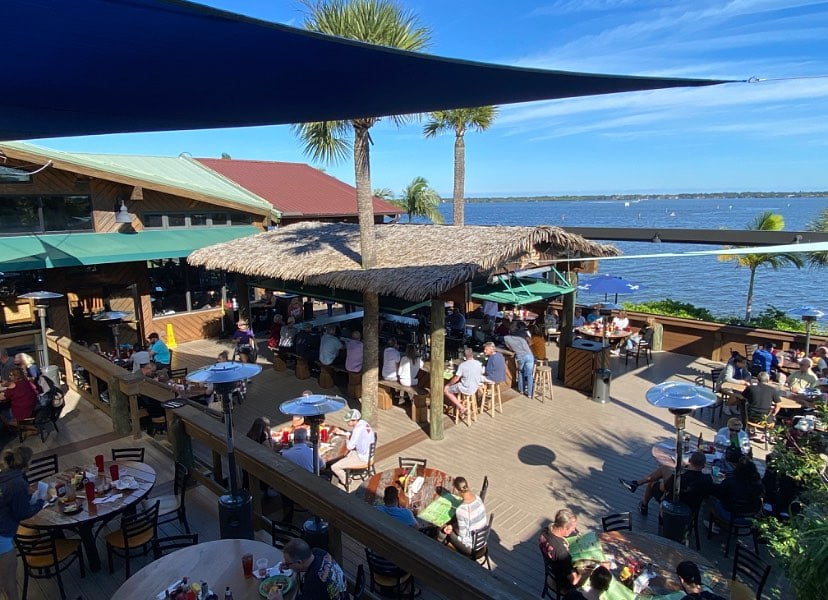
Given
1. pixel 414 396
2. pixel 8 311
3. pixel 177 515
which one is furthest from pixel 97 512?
pixel 8 311

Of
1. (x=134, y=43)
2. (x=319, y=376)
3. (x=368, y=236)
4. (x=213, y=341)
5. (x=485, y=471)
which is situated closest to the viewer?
(x=134, y=43)

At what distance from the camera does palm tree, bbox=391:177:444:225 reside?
28438 mm

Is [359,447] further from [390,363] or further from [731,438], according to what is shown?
[731,438]

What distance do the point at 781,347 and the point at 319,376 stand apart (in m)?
11.8

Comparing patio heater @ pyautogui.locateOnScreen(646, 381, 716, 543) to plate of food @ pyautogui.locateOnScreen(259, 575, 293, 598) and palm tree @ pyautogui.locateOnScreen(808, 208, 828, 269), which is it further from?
palm tree @ pyautogui.locateOnScreen(808, 208, 828, 269)

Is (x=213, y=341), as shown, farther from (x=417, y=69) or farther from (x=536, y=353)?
(x=417, y=69)

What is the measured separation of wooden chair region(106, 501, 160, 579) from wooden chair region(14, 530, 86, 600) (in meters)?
0.27

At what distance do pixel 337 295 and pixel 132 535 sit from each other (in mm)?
7299

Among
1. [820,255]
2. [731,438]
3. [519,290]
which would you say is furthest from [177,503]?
[820,255]

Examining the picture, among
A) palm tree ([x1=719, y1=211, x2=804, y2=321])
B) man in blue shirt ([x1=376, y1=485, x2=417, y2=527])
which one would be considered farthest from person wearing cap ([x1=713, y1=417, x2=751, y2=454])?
palm tree ([x1=719, y1=211, x2=804, y2=321])

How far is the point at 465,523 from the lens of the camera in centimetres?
521

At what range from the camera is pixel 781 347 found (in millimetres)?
12969

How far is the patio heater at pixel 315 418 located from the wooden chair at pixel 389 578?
0.94 m

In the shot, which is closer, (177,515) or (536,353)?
(177,515)
